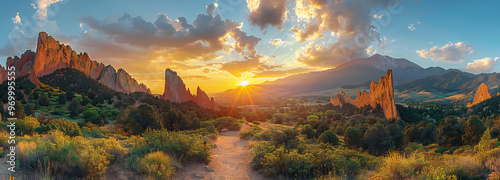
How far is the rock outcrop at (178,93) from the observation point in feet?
213

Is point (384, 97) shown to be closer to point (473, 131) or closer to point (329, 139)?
point (473, 131)

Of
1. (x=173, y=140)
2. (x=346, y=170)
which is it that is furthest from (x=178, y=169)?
(x=346, y=170)

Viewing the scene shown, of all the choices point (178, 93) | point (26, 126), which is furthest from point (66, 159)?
point (178, 93)

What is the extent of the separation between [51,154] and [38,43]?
92972 millimetres

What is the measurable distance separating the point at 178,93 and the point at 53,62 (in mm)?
49828

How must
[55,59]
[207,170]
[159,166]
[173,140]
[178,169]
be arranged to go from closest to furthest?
1. [159,166]
2. [178,169]
3. [207,170]
4. [173,140]
5. [55,59]

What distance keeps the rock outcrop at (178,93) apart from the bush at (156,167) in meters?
58.3

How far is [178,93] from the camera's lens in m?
65.9

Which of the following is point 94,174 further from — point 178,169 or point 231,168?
point 231,168

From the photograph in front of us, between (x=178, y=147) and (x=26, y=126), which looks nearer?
(x=178, y=147)

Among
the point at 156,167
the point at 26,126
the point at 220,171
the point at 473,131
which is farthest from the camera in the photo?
the point at 473,131

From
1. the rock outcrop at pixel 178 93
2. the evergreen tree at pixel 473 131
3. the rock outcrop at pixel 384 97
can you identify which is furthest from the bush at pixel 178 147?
the rock outcrop at pixel 178 93

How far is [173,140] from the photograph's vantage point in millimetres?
10750

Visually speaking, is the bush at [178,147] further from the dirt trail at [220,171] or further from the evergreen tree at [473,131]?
the evergreen tree at [473,131]
